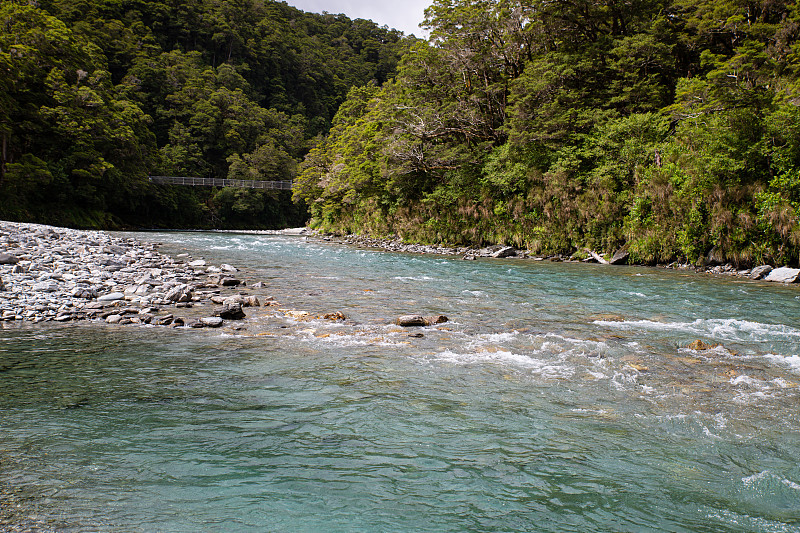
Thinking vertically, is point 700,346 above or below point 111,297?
above

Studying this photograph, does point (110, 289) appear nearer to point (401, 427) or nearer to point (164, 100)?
point (401, 427)

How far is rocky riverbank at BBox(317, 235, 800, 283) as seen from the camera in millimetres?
14164

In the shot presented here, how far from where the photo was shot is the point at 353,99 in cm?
5359

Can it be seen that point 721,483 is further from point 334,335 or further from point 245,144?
point 245,144

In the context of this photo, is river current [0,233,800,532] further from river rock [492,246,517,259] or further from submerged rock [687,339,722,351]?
river rock [492,246,517,259]

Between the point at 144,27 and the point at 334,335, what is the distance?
96296 millimetres

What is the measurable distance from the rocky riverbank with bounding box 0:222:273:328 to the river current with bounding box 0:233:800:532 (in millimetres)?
788

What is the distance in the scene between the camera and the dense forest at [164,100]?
37812mm

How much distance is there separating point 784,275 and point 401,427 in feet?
49.5

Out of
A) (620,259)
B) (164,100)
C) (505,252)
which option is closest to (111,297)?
(505,252)

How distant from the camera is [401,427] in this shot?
416 cm

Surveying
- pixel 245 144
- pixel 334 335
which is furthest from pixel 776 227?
pixel 245 144

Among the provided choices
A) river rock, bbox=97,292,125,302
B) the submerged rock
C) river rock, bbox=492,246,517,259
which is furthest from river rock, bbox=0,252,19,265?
river rock, bbox=492,246,517,259

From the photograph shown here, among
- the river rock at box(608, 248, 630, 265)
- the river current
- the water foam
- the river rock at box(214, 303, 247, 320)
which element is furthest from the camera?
the river rock at box(608, 248, 630, 265)
